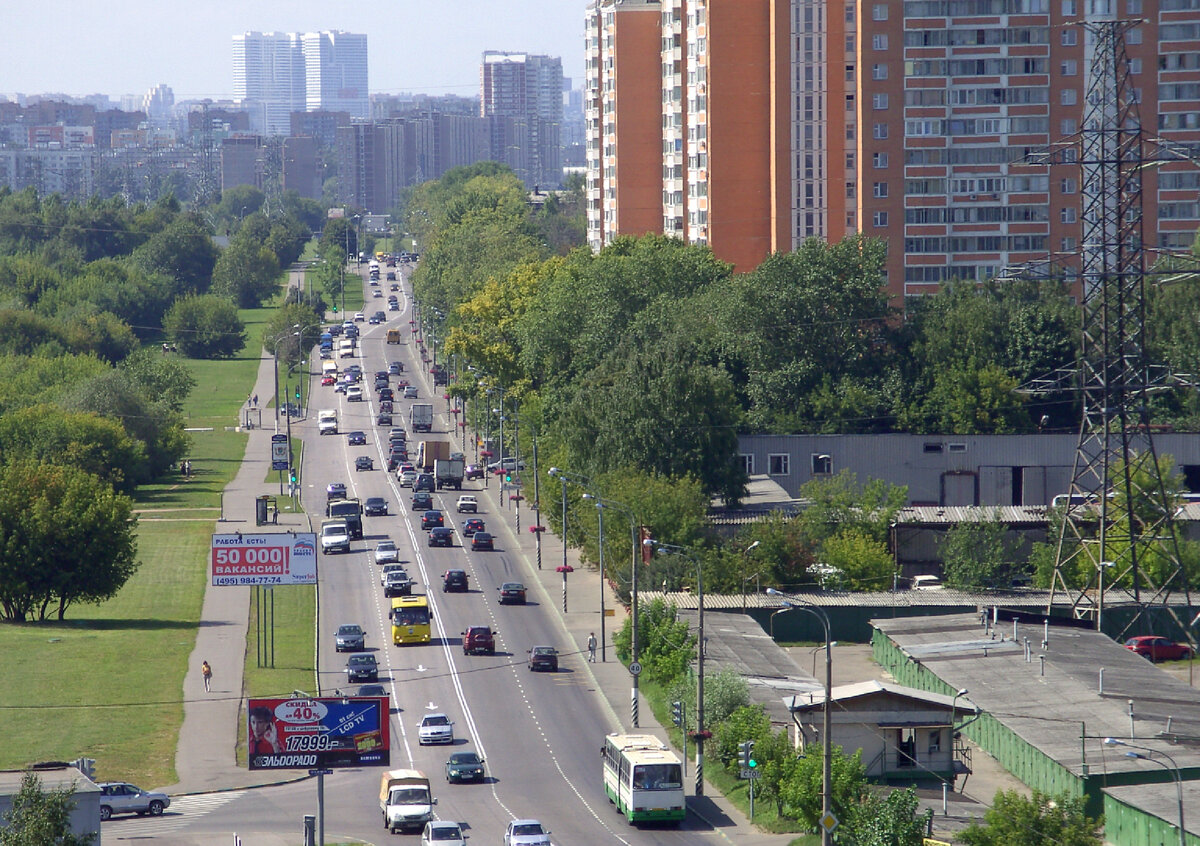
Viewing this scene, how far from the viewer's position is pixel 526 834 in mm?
41562

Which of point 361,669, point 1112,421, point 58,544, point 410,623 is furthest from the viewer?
point 58,544

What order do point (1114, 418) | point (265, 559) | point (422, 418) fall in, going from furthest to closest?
point (422, 418) → point (1114, 418) → point (265, 559)

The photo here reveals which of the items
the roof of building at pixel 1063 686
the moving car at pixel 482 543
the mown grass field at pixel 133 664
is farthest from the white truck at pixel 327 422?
the roof of building at pixel 1063 686

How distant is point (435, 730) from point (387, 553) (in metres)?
32.7

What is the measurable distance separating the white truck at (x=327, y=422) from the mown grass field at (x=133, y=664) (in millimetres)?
29213

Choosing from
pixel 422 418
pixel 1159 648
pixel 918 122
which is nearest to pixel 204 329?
pixel 422 418

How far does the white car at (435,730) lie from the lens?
54.5 metres

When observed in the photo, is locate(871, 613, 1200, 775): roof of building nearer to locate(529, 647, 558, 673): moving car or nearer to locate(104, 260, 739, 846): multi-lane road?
locate(104, 260, 739, 846): multi-lane road

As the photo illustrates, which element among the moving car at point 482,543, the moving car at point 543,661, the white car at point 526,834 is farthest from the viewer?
the moving car at point 482,543

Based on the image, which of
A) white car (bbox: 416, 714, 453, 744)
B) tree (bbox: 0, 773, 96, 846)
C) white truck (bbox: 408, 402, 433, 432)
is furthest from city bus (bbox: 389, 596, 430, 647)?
white truck (bbox: 408, 402, 433, 432)

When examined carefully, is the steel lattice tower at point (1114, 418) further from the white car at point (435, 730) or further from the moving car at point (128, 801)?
the moving car at point (128, 801)

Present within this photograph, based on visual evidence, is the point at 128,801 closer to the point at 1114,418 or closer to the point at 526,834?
the point at 526,834

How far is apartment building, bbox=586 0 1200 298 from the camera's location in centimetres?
11531

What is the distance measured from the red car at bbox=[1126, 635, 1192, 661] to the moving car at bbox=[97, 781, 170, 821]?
39967 mm
